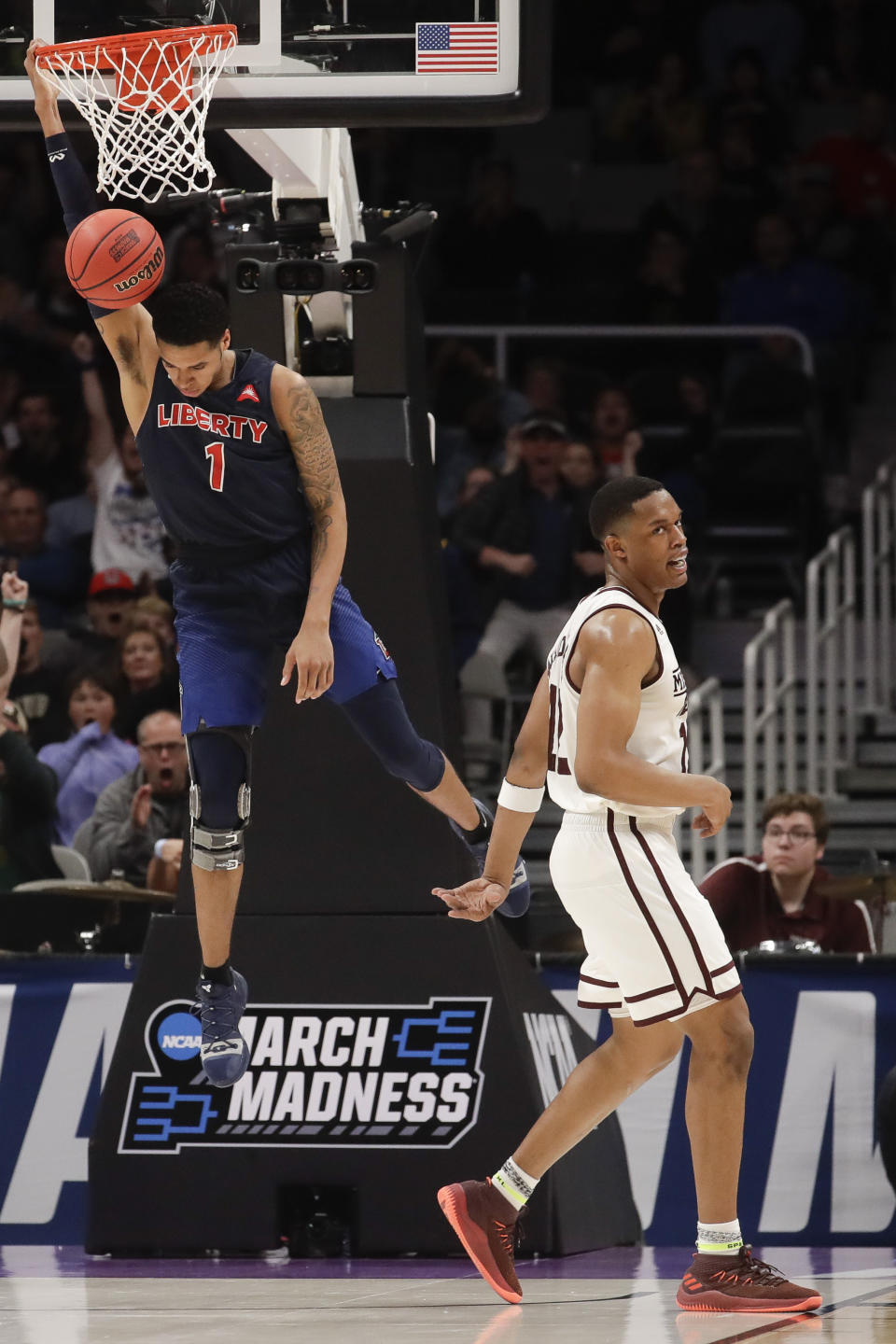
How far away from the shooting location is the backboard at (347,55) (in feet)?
21.4

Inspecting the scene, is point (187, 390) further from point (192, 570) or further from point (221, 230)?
point (221, 230)

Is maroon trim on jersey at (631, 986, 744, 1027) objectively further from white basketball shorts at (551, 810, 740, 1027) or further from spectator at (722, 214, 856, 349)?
spectator at (722, 214, 856, 349)

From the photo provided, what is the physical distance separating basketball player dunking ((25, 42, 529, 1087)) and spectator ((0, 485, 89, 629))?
23.2ft

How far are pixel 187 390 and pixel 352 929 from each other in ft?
A: 7.00

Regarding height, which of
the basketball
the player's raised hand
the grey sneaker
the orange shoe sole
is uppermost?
the basketball

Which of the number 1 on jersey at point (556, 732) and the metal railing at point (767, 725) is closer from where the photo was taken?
the number 1 on jersey at point (556, 732)

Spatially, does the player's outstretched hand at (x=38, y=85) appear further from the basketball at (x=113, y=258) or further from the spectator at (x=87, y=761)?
the spectator at (x=87, y=761)

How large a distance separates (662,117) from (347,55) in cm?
1103

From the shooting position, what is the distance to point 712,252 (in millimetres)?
15781

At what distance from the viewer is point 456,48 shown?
260 inches

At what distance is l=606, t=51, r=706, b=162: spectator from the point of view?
1697 cm

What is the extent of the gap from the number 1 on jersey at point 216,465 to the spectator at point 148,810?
3.77m

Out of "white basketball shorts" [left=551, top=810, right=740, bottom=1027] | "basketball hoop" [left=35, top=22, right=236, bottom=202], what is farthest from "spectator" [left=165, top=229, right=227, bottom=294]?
"white basketball shorts" [left=551, top=810, right=740, bottom=1027]

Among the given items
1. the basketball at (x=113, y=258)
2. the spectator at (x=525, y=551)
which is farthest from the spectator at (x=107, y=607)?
the basketball at (x=113, y=258)
